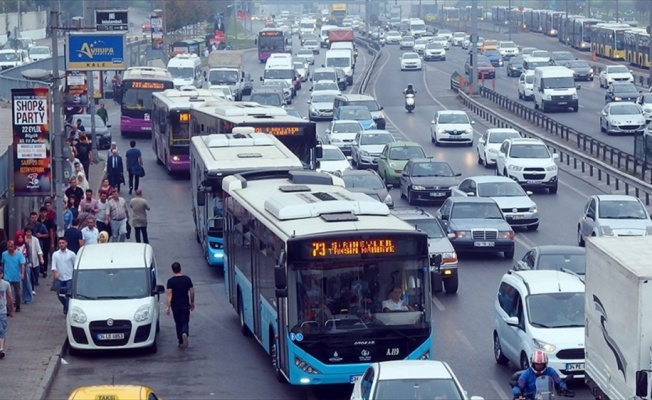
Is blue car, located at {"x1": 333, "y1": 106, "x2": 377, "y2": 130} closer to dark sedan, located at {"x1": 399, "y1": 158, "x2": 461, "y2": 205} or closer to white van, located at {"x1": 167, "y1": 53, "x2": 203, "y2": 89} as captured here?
dark sedan, located at {"x1": 399, "y1": 158, "x2": 461, "y2": 205}

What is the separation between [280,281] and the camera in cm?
1769

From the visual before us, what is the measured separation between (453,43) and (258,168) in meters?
119

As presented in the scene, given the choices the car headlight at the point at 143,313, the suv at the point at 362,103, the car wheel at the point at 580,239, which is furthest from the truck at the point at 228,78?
the car headlight at the point at 143,313

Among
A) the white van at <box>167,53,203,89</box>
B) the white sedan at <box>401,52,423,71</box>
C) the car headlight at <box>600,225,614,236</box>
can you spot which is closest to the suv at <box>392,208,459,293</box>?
the car headlight at <box>600,225,614,236</box>

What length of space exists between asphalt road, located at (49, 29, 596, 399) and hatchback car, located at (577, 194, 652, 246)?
5.19 ft

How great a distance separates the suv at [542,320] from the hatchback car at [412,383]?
12.6ft

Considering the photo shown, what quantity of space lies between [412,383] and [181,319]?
8.13 meters

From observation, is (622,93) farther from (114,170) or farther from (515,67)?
(114,170)

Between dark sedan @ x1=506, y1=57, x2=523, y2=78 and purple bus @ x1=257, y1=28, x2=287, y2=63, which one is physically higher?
purple bus @ x1=257, y1=28, x2=287, y2=63

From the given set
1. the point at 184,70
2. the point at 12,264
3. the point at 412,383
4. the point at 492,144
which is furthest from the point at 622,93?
the point at 412,383

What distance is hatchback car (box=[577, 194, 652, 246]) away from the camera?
3008cm

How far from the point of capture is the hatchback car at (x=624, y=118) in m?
55.9

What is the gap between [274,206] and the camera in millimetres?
19750

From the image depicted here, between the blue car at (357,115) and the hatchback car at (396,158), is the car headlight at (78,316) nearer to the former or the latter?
the hatchback car at (396,158)
